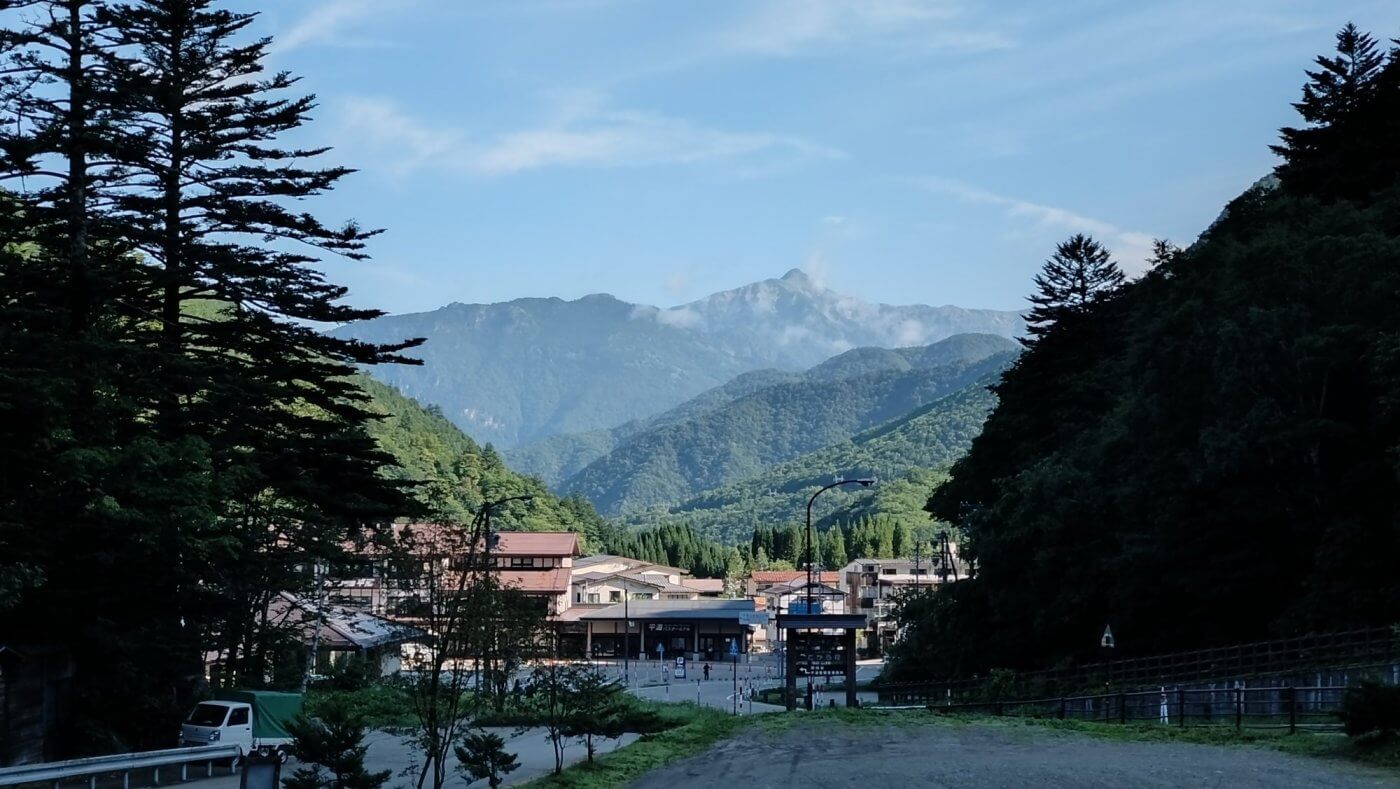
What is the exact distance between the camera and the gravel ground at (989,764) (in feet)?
67.0

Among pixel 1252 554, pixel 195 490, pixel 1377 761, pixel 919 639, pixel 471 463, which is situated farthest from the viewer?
pixel 471 463

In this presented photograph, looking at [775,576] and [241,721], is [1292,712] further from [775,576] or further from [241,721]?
[775,576]

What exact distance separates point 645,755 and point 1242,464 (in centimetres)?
2045

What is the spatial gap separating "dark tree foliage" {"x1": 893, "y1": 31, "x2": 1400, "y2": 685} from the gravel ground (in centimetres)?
1202

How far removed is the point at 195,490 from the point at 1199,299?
2976cm

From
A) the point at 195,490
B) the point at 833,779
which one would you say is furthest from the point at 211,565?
the point at 833,779

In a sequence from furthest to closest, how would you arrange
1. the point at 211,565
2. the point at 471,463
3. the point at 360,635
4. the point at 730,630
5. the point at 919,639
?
the point at 471,463 → the point at 730,630 → the point at 360,635 → the point at 919,639 → the point at 211,565

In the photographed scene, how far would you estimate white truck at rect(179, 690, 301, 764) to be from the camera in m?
31.4

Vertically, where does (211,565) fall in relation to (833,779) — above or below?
above

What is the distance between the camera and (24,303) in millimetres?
29969

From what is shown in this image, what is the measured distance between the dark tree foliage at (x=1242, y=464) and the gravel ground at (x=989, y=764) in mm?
12017

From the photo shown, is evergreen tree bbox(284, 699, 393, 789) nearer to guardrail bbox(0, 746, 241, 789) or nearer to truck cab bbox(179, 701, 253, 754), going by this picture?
guardrail bbox(0, 746, 241, 789)

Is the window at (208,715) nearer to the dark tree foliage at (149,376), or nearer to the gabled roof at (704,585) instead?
the dark tree foliage at (149,376)

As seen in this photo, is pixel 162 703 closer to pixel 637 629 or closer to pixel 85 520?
pixel 85 520
